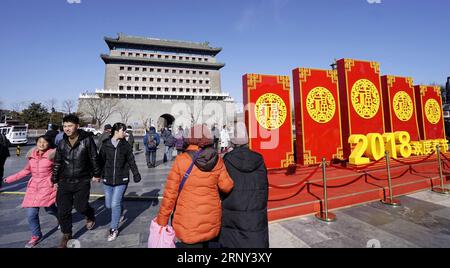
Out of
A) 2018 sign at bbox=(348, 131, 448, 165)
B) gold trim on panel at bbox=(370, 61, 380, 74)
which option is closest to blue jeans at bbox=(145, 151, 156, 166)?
2018 sign at bbox=(348, 131, 448, 165)

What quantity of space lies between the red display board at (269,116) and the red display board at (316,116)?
0.30 metres

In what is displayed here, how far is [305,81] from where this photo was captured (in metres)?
5.65

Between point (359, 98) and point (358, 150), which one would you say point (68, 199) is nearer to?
point (358, 150)

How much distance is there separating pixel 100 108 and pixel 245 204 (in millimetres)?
38482

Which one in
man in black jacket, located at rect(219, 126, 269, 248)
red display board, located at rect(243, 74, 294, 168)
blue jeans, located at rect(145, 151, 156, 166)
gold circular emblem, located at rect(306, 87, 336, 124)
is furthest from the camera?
blue jeans, located at rect(145, 151, 156, 166)

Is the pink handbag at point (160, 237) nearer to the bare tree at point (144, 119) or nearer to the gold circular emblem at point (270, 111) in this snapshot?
the gold circular emblem at point (270, 111)

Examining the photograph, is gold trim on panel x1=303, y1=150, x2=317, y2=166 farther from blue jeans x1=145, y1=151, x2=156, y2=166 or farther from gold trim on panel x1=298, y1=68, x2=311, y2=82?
blue jeans x1=145, y1=151, x2=156, y2=166

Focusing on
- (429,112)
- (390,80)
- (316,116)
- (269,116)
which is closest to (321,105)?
(316,116)

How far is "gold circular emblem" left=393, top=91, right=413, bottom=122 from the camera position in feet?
22.9

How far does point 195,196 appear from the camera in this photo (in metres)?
1.91

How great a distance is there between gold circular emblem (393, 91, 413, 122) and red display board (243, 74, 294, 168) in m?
4.03
